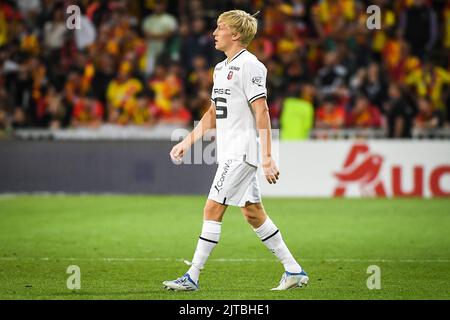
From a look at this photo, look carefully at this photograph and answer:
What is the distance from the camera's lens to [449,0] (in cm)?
2248

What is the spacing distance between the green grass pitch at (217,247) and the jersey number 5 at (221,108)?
1473 mm

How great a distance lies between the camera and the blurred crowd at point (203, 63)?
19.8 m

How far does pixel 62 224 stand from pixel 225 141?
6.51 m

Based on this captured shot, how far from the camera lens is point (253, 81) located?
8258 millimetres

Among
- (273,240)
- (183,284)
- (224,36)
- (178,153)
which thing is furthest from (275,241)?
(224,36)

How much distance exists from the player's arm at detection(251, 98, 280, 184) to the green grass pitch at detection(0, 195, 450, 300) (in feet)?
3.23

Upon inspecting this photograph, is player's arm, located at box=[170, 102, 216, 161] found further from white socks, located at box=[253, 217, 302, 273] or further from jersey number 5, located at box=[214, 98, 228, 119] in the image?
white socks, located at box=[253, 217, 302, 273]

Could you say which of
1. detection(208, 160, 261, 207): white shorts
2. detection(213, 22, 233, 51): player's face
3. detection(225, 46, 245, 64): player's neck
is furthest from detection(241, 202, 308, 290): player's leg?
detection(213, 22, 233, 51): player's face

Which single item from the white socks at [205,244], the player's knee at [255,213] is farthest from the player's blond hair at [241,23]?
the white socks at [205,244]

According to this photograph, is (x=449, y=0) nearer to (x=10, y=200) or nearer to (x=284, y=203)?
(x=284, y=203)

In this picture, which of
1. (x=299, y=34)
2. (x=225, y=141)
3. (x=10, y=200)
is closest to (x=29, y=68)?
(x=10, y=200)

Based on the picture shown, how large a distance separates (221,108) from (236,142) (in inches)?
12.7

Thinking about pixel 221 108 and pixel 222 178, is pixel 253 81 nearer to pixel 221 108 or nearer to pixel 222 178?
pixel 221 108

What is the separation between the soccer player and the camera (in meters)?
8.29
